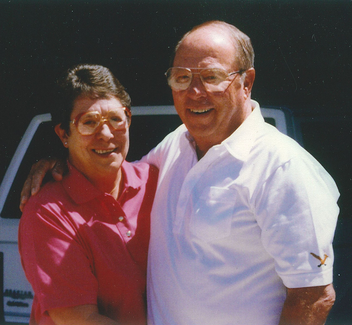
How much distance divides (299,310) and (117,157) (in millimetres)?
1055

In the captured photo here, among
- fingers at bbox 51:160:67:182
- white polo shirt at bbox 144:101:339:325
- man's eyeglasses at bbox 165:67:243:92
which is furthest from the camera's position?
fingers at bbox 51:160:67:182

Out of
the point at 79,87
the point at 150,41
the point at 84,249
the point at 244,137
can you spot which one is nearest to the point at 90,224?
the point at 84,249

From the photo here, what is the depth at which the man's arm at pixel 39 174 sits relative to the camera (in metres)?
1.81

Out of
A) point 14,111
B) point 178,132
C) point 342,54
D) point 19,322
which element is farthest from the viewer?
point 14,111

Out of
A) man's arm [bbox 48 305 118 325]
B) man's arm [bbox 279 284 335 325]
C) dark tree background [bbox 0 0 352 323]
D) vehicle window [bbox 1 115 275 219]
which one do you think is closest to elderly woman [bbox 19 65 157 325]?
man's arm [bbox 48 305 118 325]

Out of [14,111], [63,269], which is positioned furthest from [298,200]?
[14,111]

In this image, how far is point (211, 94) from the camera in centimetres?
176

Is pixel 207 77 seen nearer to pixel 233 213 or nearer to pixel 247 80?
pixel 247 80

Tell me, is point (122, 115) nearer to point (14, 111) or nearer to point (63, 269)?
point (63, 269)

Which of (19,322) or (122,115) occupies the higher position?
(122,115)

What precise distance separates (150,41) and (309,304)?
477 cm

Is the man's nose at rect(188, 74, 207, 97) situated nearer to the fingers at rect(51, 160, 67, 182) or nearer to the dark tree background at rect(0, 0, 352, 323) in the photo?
the fingers at rect(51, 160, 67, 182)

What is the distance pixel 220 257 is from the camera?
1.56m

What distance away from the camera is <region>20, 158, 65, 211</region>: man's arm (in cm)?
181
